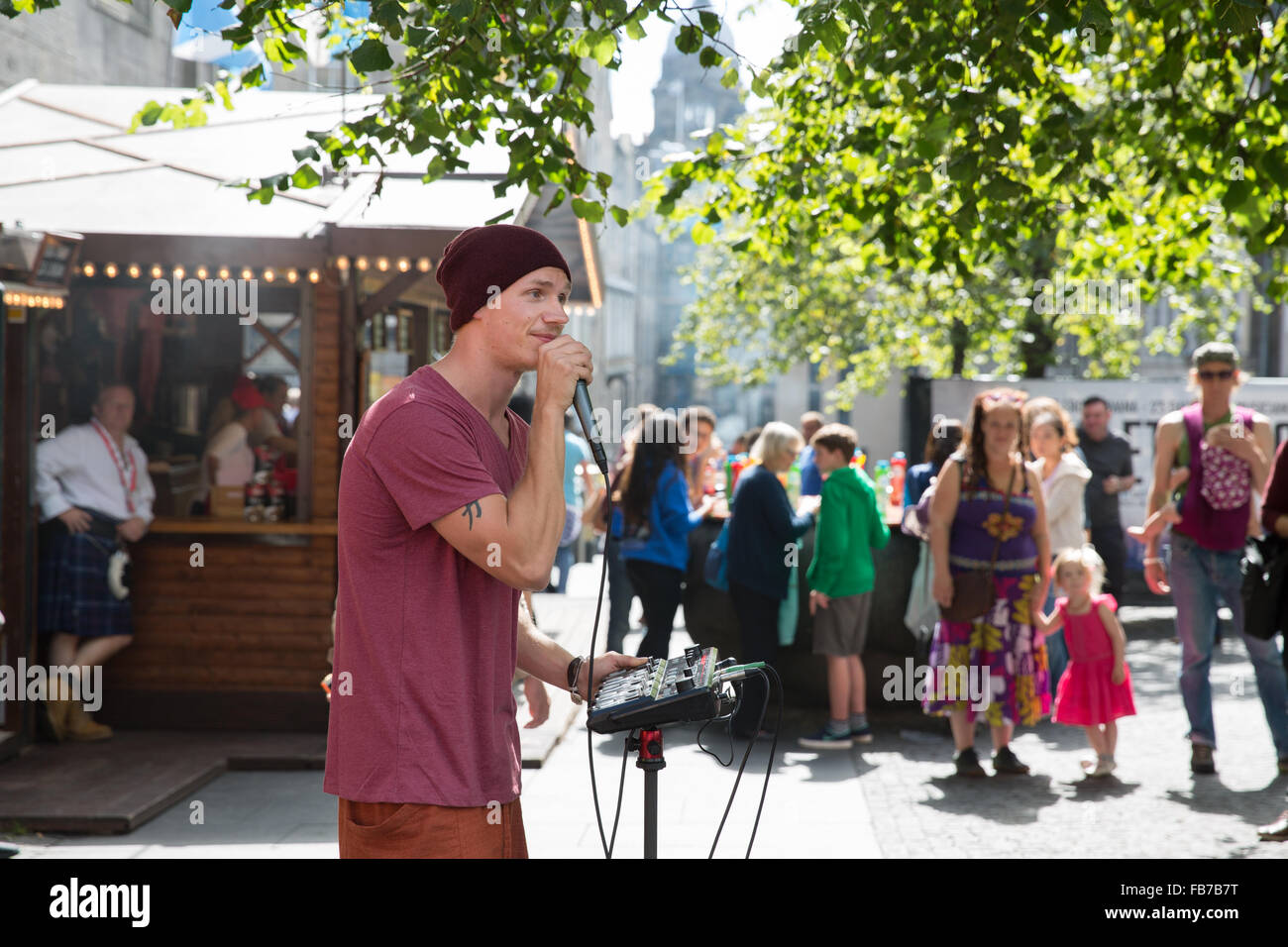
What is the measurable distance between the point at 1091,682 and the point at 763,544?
6.61 feet

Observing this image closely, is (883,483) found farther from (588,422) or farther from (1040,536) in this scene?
(588,422)

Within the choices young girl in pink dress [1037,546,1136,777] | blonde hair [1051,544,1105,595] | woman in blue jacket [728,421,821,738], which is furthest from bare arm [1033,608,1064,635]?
woman in blue jacket [728,421,821,738]

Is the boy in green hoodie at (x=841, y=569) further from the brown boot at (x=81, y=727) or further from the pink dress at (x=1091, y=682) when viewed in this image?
the brown boot at (x=81, y=727)

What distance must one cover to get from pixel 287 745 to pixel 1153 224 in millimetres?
5582

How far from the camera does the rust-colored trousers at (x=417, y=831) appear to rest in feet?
8.27

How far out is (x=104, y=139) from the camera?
9344mm

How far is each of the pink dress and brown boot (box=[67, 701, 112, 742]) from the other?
17.4ft

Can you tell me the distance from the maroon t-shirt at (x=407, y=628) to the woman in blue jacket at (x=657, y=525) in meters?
6.03

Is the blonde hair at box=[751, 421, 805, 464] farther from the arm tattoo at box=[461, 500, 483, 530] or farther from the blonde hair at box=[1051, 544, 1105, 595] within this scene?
the arm tattoo at box=[461, 500, 483, 530]

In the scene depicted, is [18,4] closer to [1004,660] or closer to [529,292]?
[529,292]

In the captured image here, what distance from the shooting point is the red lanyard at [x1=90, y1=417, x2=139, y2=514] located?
791cm

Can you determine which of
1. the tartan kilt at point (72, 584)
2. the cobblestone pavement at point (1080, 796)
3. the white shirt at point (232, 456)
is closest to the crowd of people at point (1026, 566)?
the cobblestone pavement at point (1080, 796)

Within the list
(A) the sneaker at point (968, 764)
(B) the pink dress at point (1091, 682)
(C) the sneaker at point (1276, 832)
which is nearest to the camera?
(C) the sneaker at point (1276, 832)

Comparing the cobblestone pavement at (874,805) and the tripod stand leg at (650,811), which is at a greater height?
the tripod stand leg at (650,811)
